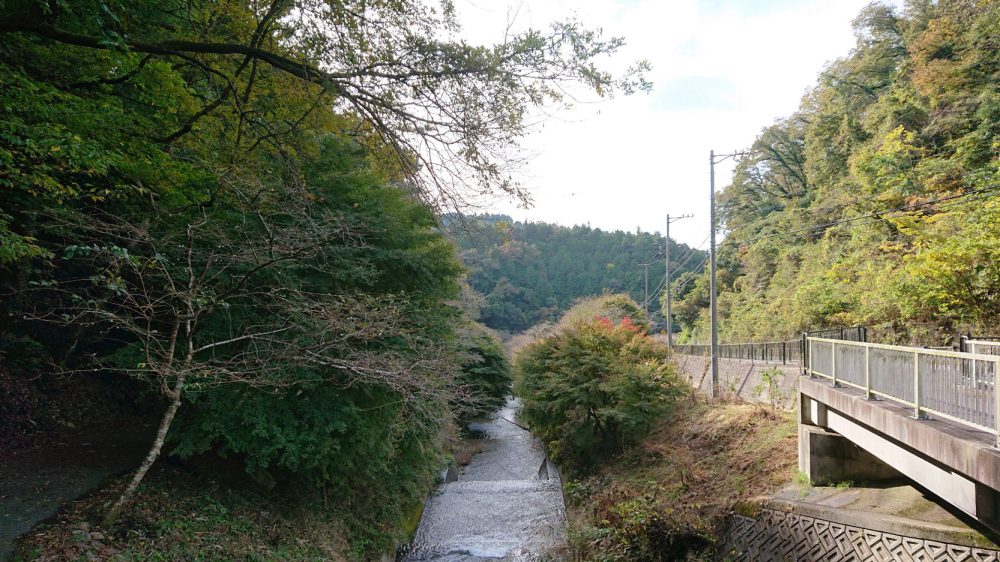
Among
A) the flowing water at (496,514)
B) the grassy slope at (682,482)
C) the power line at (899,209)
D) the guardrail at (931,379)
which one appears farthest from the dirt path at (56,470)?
the power line at (899,209)

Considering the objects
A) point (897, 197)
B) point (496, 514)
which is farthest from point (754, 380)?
point (496, 514)

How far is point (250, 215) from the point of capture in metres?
9.33

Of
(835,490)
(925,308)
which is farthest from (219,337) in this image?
(925,308)

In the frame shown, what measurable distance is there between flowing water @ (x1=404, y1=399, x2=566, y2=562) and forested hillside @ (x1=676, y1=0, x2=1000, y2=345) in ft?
41.5

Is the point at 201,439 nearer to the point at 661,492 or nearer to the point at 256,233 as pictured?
the point at 256,233

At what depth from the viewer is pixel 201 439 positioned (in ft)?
30.0

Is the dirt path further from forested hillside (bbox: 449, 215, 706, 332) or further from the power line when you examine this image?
forested hillside (bbox: 449, 215, 706, 332)

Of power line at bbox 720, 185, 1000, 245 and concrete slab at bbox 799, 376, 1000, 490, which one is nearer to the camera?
concrete slab at bbox 799, 376, 1000, 490

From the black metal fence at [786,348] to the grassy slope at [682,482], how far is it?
2248 millimetres

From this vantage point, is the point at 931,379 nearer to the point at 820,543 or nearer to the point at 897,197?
the point at 820,543

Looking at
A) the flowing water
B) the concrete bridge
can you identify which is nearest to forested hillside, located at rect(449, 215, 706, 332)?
the flowing water

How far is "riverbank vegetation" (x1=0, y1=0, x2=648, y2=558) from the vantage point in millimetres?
5680

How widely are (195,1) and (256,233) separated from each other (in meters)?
3.55

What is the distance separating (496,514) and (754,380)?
32.9 feet
